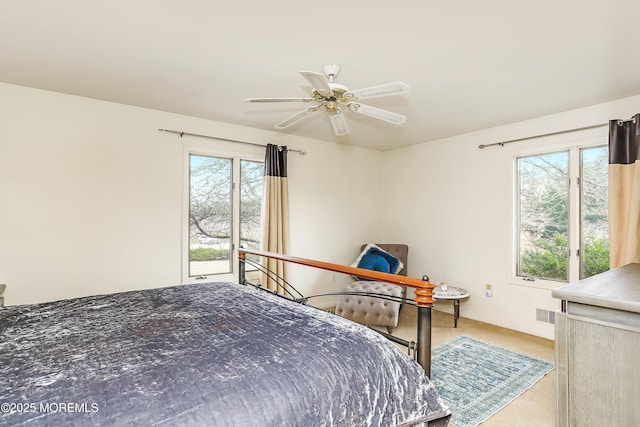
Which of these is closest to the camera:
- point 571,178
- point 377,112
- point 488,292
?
point 377,112

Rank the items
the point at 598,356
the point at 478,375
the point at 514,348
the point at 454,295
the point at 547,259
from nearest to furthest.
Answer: the point at 598,356
the point at 478,375
the point at 514,348
the point at 547,259
the point at 454,295

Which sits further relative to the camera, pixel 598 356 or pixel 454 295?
pixel 454 295

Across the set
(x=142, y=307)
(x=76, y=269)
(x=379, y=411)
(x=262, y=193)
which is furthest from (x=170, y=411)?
(x=262, y=193)

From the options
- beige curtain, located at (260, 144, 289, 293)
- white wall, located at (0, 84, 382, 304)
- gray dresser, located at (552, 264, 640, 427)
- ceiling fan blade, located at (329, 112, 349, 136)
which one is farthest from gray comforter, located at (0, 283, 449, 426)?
beige curtain, located at (260, 144, 289, 293)

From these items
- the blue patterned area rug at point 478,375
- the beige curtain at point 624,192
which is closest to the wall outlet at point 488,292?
the blue patterned area rug at point 478,375

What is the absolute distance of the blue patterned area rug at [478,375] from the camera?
2.29 metres

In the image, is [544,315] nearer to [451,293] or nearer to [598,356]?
[451,293]

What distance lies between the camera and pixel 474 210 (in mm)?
4289

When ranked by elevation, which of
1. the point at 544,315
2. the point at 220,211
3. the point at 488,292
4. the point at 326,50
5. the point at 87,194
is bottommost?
the point at 544,315

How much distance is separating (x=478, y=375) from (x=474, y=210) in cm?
219

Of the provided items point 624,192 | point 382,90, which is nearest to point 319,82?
point 382,90

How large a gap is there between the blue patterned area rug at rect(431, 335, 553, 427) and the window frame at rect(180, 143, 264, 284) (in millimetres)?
2518

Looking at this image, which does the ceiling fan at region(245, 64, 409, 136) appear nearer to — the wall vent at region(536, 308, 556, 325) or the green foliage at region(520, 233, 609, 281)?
the green foliage at region(520, 233, 609, 281)

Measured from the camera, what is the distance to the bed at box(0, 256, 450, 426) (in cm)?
94
